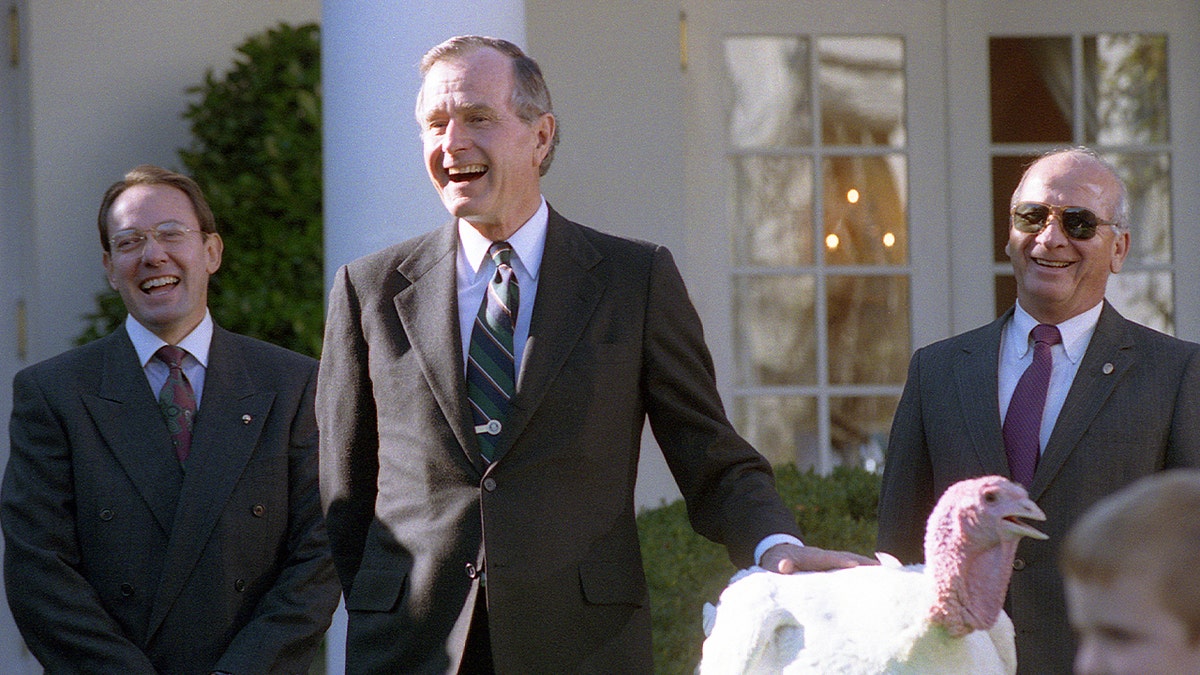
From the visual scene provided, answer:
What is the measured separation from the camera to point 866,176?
24.4 feet

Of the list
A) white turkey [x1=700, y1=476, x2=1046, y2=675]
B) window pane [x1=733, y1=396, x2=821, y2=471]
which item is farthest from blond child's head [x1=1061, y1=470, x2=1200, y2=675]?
window pane [x1=733, y1=396, x2=821, y2=471]

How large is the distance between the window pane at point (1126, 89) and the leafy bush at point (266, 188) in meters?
3.73

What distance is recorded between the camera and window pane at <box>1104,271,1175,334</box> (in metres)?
7.47

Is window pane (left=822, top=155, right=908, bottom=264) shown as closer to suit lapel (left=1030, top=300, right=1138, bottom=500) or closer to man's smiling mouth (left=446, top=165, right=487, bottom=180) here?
suit lapel (left=1030, top=300, right=1138, bottom=500)

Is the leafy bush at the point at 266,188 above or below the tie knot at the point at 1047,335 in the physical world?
above

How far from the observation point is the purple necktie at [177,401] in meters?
3.54

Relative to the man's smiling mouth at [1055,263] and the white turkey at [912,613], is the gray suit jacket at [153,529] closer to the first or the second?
the white turkey at [912,613]

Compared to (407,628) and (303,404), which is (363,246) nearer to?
(303,404)

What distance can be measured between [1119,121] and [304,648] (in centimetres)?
542

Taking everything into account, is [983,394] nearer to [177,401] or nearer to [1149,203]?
[177,401]

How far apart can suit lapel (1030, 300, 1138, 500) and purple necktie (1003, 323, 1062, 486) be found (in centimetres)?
3

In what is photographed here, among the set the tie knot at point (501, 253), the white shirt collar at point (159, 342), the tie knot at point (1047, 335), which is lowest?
the tie knot at point (1047, 335)

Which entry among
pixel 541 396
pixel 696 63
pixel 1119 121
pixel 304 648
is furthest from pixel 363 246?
pixel 1119 121

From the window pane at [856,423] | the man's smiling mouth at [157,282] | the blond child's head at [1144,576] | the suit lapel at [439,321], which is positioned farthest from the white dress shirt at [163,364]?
the window pane at [856,423]
